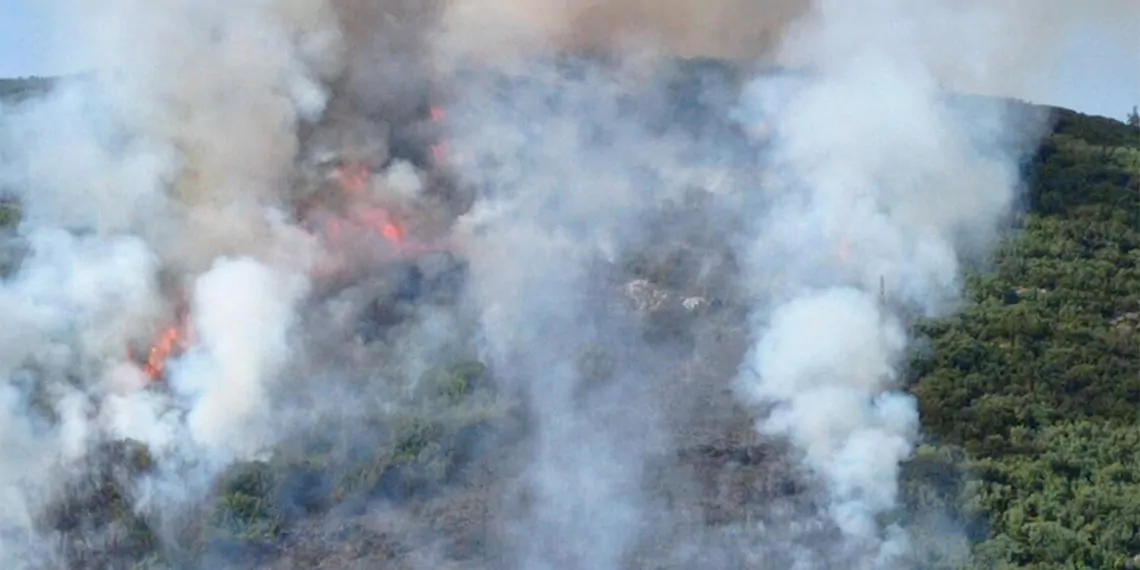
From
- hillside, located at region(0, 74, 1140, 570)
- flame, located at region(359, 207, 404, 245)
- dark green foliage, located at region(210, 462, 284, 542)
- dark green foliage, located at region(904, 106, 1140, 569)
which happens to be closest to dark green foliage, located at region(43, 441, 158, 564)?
hillside, located at region(0, 74, 1140, 570)

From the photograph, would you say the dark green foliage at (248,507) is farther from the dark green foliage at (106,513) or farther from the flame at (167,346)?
the flame at (167,346)

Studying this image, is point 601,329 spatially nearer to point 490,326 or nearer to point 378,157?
point 490,326

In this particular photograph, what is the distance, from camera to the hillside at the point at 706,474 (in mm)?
38969

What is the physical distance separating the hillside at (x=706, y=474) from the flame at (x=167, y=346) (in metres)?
3.58

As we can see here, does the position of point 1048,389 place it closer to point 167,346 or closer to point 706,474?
point 706,474

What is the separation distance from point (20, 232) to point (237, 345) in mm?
11255

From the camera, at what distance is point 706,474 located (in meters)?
41.3

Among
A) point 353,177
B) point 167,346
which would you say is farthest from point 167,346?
point 353,177

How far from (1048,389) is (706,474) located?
426 inches

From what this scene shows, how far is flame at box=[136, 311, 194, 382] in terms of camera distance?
146ft

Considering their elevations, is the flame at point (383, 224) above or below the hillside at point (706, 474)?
above

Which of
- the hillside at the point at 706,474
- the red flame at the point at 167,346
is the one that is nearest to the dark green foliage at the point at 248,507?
the hillside at the point at 706,474

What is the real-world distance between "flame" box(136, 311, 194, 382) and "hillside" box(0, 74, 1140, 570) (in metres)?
3.58

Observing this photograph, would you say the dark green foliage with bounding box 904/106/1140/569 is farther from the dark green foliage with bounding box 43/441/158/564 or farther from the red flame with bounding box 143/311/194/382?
the red flame with bounding box 143/311/194/382
